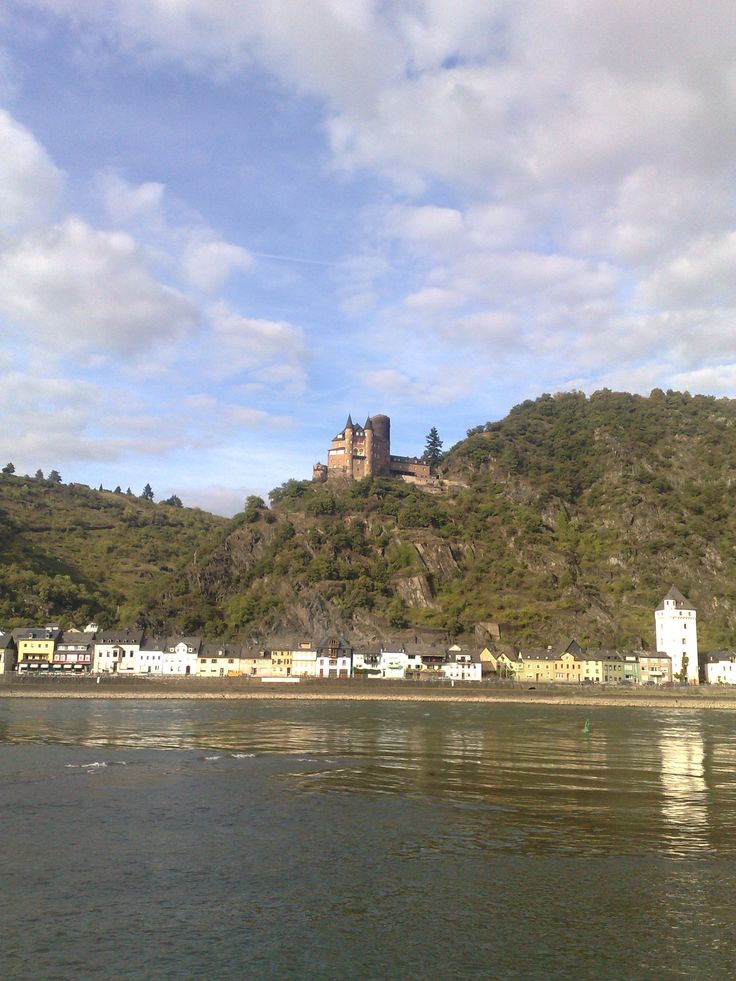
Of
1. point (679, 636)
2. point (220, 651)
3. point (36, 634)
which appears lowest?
point (220, 651)

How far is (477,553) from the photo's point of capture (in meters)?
146

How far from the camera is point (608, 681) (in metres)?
108

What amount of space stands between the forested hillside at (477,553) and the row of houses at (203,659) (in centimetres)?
903

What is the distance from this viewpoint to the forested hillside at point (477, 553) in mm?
128500

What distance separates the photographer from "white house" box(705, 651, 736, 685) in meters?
109

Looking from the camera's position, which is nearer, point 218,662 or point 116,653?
point 218,662

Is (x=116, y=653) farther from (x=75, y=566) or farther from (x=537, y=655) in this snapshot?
(x=537, y=655)

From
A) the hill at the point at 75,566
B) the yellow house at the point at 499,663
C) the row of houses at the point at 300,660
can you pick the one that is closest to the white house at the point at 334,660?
the row of houses at the point at 300,660

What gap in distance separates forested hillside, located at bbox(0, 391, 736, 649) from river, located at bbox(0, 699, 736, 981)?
85.7 meters

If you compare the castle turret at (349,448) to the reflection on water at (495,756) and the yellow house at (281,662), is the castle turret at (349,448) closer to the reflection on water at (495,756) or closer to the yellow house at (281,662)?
the yellow house at (281,662)

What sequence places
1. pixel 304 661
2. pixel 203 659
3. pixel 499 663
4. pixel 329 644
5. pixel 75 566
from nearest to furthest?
pixel 203 659, pixel 499 663, pixel 304 661, pixel 329 644, pixel 75 566

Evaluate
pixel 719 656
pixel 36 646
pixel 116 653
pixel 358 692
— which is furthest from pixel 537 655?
pixel 36 646

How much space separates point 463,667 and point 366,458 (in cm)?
6924

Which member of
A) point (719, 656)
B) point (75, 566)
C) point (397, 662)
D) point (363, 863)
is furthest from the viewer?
point (75, 566)
